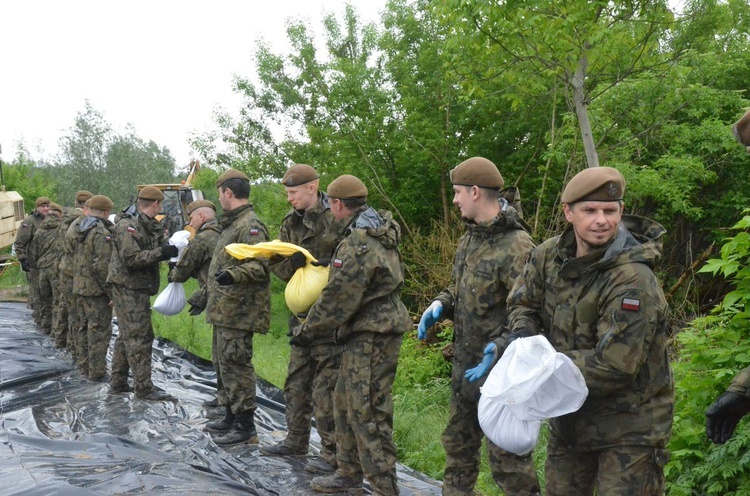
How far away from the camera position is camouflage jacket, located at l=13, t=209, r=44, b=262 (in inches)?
514

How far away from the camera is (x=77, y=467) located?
463cm

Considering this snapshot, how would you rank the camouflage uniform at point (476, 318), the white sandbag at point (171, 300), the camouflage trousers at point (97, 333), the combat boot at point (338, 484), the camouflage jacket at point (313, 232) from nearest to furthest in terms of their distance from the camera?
the camouflage uniform at point (476, 318) < the combat boot at point (338, 484) < the camouflage jacket at point (313, 232) < the white sandbag at point (171, 300) < the camouflage trousers at point (97, 333)

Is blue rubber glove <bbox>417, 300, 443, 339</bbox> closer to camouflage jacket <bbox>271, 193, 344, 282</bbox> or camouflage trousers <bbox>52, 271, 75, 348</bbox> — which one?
camouflage jacket <bbox>271, 193, 344, 282</bbox>

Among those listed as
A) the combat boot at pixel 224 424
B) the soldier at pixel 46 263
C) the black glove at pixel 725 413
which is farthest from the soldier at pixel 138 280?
the black glove at pixel 725 413

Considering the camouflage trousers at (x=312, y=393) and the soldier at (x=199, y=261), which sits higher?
the soldier at (x=199, y=261)

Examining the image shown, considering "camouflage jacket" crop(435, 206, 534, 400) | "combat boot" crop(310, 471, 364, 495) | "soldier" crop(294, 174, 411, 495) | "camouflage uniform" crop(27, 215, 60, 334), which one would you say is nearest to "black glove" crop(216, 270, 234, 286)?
"soldier" crop(294, 174, 411, 495)

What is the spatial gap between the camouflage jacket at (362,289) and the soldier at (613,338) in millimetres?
1587

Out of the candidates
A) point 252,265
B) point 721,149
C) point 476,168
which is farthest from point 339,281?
point 721,149

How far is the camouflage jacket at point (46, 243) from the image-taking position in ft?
39.7

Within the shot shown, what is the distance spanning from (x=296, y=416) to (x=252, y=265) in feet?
4.09

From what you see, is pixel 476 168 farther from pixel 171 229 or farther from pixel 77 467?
pixel 171 229

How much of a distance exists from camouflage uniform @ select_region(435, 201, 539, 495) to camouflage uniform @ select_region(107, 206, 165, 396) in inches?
173

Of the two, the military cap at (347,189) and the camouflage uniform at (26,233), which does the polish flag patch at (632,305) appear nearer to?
the military cap at (347,189)

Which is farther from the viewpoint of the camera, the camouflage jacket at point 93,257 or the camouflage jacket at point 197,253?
the camouflage jacket at point 93,257
